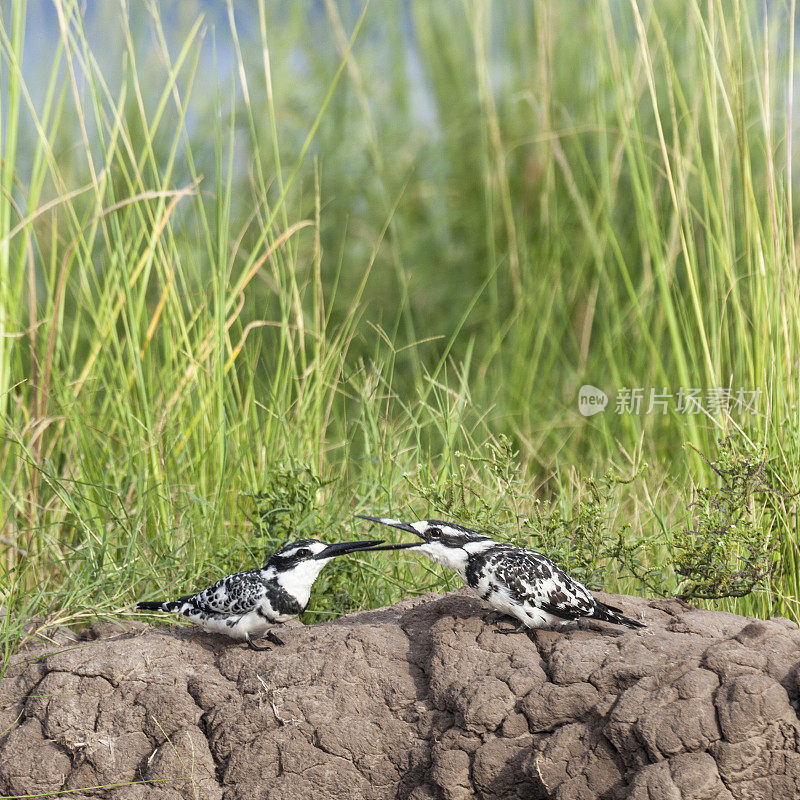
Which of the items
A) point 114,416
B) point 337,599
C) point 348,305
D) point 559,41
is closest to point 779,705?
point 337,599

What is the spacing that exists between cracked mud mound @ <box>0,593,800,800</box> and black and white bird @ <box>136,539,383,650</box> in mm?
104

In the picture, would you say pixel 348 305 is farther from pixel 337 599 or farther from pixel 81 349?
pixel 337 599

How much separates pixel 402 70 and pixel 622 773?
6.26 metres

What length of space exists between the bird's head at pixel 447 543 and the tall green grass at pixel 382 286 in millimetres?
681

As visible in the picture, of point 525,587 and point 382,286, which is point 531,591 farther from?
point 382,286

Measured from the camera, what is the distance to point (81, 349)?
22.2ft

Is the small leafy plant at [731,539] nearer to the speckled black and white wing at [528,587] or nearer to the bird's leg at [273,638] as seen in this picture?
the speckled black and white wing at [528,587]

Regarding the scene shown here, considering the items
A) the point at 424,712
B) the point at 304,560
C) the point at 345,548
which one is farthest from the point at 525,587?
the point at 304,560

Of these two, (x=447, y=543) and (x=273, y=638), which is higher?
(x=447, y=543)

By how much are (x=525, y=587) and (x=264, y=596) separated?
31.0 inches

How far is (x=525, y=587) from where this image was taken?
9.21 feet

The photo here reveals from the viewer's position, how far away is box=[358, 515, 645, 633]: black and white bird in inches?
111

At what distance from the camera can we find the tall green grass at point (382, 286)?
4.12m

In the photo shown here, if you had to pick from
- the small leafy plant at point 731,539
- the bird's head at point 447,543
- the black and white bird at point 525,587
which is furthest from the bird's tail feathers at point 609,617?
the small leafy plant at point 731,539
